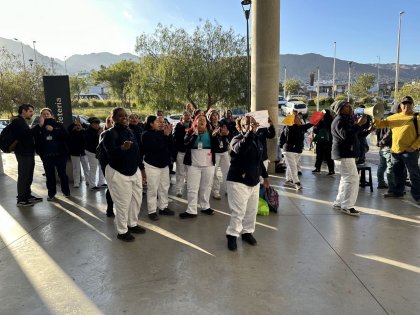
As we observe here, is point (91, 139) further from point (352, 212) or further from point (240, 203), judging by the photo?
point (352, 212)

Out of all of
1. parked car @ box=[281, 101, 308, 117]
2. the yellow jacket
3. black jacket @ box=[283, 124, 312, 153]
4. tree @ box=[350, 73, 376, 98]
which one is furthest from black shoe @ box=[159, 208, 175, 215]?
tree @ box=[350, 73, 376, 98]

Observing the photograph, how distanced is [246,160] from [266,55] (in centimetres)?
563

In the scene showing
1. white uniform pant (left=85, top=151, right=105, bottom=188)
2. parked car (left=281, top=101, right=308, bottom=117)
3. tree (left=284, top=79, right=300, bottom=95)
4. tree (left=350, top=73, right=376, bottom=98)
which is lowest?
white uniform pant (left=85, top=151, right=105, bottom=188)

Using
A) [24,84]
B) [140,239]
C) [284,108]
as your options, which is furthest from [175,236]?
[284,108]

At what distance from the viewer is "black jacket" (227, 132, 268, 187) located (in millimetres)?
4105

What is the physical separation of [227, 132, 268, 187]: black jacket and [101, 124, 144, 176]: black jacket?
4.47 ft

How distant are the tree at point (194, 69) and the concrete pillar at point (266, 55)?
34.5 feet

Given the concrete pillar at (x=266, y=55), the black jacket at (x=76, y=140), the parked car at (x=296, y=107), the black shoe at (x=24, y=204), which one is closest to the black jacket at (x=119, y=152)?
the black shoe at (x=24, y=204)

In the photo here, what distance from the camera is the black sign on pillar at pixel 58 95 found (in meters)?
7.78

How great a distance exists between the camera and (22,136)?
6141mm

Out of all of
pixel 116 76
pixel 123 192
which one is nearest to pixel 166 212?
pixel 123 192

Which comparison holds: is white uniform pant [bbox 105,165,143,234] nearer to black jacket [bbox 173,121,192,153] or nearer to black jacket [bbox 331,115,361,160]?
black jacket [bbox 173,121,192,153]

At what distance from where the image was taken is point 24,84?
83.5 ft

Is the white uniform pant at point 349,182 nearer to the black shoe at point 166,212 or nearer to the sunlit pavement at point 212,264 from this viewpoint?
the sunlit pavement at point 212,264
